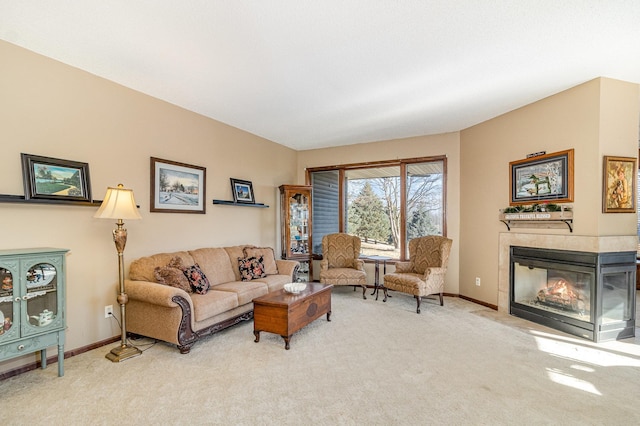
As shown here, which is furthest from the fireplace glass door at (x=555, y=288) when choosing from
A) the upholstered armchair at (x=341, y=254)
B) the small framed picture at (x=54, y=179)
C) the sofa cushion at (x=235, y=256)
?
the small framed picture at (x=54, y=179)

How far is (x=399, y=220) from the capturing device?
5797 mm

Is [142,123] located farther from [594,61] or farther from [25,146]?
[594,61]

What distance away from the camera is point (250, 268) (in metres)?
4.36

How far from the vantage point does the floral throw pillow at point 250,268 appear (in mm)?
4301

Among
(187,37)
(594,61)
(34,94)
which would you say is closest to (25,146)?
(34,94)

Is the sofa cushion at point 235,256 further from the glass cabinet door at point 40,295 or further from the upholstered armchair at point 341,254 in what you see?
the glass cabinet door at point 40,295

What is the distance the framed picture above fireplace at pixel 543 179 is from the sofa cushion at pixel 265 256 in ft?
11.7

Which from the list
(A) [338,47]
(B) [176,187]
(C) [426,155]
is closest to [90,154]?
(B) [176,187]

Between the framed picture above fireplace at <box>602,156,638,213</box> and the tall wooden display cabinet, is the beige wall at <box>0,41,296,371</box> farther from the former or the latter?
the framed picture above fireplace at <box>602,156,638,213</box>

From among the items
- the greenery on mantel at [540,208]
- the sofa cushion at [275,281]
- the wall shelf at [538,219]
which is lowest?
the sofa cushion at [275,281]

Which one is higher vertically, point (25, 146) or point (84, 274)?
point (25, 146)

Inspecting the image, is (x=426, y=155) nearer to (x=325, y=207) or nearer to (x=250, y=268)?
(x=325, y=207)

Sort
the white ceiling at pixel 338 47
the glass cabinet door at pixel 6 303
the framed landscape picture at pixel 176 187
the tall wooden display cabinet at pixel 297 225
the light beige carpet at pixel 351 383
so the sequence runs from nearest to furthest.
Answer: the light beige carpet at pixel 351 383, the white ceiling at pixel 338 47, the glass cabinet door at pixel 6 303, the framed landscape picture at pixel 176 187, the tall wooden display cabinet at pixel 297 225

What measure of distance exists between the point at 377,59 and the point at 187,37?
167 centimetres
